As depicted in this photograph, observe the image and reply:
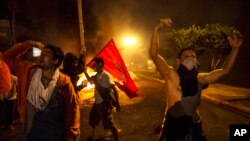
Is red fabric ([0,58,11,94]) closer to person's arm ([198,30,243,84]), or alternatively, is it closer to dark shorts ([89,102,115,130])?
dark shorts ([89,102,115,130])

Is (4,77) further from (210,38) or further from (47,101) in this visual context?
(210,38)

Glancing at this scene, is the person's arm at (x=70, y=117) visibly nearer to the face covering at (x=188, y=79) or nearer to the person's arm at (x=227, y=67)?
the face covering at (x=188, y=79)

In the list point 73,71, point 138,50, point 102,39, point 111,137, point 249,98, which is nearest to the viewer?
point 73,71

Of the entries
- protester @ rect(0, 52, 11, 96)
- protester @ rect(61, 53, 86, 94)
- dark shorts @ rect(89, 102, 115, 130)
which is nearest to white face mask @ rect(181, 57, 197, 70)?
protester @ rect(61, 53, 86, 94)

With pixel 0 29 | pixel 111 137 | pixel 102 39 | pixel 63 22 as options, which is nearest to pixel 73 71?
pixel 111 137

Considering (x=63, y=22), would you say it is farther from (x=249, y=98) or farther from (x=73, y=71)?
(x=73, y=71)

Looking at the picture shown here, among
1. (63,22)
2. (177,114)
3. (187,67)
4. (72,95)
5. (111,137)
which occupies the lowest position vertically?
(111,137)

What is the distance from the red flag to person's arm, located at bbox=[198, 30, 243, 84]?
329 cm

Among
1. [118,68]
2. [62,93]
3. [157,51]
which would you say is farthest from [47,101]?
[118,68]

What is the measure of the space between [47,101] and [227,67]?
2.28m

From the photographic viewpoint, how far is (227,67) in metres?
3.89

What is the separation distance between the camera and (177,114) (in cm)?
353

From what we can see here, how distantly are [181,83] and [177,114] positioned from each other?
367mm

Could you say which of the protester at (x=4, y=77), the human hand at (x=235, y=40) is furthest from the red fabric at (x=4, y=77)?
the human hand at (x=235, y=40)
